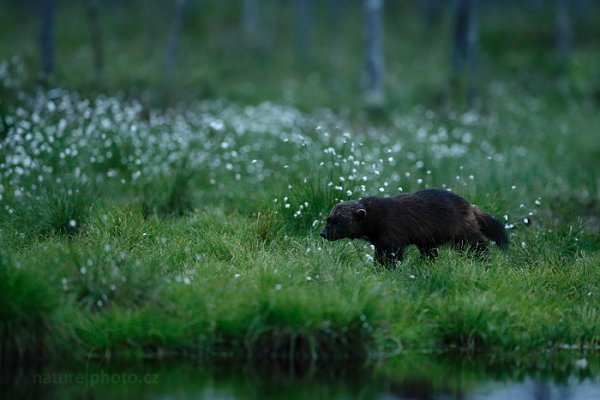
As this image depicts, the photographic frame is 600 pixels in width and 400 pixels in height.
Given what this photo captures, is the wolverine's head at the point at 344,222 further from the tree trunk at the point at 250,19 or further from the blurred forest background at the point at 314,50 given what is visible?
the tree trunk at the point at 250,19

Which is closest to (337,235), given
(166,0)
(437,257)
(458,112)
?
(437,257)

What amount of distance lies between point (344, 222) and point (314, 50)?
94.3ft

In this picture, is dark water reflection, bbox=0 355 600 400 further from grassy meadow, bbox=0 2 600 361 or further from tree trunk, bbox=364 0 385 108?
tree trunk, bbox=364 0 385 108

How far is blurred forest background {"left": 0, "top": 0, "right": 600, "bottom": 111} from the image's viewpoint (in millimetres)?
24203

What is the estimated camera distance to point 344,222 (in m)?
9.76

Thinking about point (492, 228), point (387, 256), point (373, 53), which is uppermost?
point (373, 53)

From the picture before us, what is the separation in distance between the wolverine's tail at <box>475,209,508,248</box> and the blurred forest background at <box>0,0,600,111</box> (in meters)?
10.1

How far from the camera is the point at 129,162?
1306 cm

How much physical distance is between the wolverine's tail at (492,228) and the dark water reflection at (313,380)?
2444mm

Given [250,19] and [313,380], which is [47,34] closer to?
[313,380]

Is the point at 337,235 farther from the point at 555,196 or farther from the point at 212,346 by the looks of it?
the point at 555,196

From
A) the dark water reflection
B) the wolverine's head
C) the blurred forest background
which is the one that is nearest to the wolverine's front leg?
the wolverine's head

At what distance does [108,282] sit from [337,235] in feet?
8.70

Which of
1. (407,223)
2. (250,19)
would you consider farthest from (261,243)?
(250,19)
